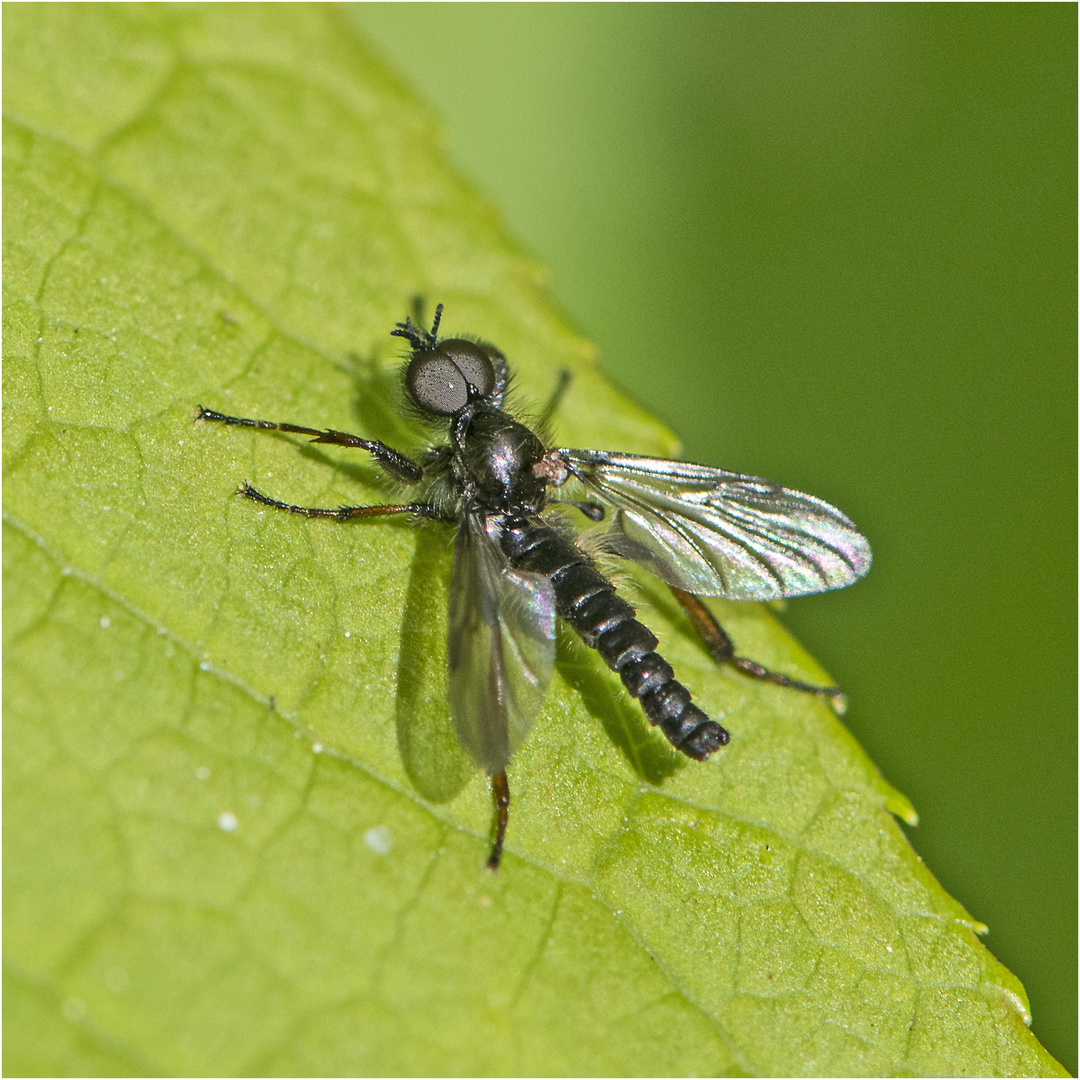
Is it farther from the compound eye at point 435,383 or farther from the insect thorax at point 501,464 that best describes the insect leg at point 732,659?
the compound eye at point 435,383

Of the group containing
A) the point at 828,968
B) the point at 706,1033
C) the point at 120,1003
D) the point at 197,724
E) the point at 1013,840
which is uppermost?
the point at 1013,840

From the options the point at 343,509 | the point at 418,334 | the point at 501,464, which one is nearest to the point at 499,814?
the point at 343,509

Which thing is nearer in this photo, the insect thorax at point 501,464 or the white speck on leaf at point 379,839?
the white speck on leaf at point 379,839

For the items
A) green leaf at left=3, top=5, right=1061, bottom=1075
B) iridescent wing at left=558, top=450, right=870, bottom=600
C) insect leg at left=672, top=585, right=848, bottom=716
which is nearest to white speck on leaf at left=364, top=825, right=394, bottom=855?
green leaf at left=3, top=5, right=1061, bottom=1075

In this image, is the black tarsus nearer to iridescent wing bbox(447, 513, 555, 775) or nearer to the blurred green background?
the blurred green background

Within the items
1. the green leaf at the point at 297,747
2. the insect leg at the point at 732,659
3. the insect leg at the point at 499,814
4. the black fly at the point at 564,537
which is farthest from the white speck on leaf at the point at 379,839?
the insect leg at the point at 732,659

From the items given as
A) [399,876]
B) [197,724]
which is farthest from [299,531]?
[399,876]

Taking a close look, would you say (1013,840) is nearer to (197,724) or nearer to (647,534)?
(647,534)
